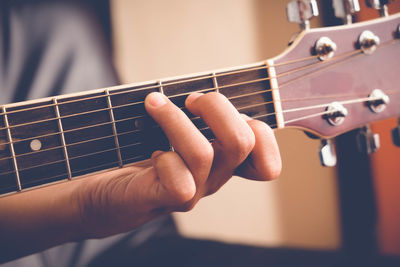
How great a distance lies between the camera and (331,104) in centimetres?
51

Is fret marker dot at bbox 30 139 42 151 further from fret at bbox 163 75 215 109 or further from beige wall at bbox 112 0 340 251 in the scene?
beige wall at bbox 112 0 340 251

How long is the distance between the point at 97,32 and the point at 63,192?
647 millimetres

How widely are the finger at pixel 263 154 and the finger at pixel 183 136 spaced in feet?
0.26

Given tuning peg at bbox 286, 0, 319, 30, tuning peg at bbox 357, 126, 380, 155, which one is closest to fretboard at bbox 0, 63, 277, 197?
tuning peg at bbox 286, 0, 319, 30

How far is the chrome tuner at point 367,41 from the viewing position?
1.66 feet

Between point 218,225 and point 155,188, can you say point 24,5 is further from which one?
point 218,225

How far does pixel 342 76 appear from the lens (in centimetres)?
51

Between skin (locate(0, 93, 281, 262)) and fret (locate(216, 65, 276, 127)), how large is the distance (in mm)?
25

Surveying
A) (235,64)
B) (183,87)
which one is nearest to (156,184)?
(183,87)

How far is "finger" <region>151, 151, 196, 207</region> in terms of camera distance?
0.38m

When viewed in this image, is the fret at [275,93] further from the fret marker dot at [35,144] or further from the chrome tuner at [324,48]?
the fret marker dot at [35,144]

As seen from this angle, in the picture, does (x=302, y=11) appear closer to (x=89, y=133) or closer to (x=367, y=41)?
(x=367, y=41)

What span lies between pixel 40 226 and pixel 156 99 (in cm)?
31

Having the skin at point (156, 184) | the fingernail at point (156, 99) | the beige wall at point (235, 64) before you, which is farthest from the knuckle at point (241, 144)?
the beige wall at point (235, 64)
